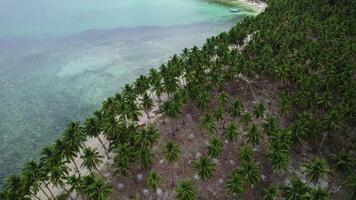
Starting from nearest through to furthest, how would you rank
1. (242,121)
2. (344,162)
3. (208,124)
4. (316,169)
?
(316,169)
(344,162)
(208,124)
(242,121)

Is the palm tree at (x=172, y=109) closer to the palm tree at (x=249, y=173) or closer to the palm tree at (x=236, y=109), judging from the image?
the palm tree at (x=236, y=109)

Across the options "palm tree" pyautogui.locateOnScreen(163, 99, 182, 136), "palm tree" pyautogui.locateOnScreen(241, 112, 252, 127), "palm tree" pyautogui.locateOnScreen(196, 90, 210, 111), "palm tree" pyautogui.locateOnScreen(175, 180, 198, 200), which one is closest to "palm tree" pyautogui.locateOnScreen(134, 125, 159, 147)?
"palm tree" pyautogui.locateOnScreen(163, 99, 182, 136)


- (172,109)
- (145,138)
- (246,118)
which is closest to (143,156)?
(145,138)

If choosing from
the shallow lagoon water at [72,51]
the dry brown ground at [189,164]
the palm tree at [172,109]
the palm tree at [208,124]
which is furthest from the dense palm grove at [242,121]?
the shallow lagoon water at [72,51]

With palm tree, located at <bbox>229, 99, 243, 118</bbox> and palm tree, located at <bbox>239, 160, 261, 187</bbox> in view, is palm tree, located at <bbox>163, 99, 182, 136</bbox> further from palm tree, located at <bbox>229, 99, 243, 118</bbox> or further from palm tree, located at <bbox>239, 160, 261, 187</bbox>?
palm tree, located at <bbox>239, 160, 261, 187</bbox>

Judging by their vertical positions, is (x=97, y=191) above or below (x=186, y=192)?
above

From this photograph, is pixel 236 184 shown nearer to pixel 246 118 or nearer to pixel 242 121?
pixel 246 118

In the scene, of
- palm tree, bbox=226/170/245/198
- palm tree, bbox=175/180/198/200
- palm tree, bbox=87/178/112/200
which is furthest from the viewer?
palm tree, bbox=226/170/245/198
